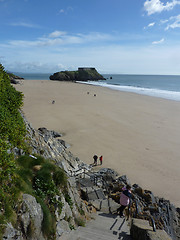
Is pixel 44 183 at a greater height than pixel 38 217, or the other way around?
pixel 44 183

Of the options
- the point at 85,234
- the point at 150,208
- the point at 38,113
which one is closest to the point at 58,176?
the point at 85,234

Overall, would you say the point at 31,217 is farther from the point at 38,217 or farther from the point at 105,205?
the point at 105,205

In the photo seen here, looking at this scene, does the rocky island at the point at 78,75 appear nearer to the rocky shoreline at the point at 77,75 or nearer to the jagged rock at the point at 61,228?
the rocky shoreline at the point at 77,75

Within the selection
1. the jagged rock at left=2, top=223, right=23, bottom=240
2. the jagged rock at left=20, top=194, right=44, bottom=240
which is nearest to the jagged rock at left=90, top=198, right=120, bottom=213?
the jagged rock at left=20, top=194, right=44, bottom=240

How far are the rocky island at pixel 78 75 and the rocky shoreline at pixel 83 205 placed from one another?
124 meters

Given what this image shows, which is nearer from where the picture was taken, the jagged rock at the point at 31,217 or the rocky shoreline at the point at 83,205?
the jagged rock at the point at 31,217

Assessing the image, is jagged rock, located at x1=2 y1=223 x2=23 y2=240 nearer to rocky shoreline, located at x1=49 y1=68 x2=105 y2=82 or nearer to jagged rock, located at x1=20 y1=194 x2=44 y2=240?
jagged rock, located at x1=20 y1=194 x2=44 y2=240

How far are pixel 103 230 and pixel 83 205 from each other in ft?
6.51

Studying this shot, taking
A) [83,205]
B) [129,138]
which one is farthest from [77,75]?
[83,205]

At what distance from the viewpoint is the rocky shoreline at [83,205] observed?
5.00m

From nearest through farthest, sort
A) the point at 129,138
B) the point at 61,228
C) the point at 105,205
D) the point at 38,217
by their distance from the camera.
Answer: the point at 38,217 < the point at 61,228 < the point at 105,205 < the point at 129,138

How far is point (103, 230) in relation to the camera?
7062 mm

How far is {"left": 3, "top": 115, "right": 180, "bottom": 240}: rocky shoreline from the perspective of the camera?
5000 millimetres

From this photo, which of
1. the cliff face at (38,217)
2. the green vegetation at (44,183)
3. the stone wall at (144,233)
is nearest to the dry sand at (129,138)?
the stone wall at (144,233)
